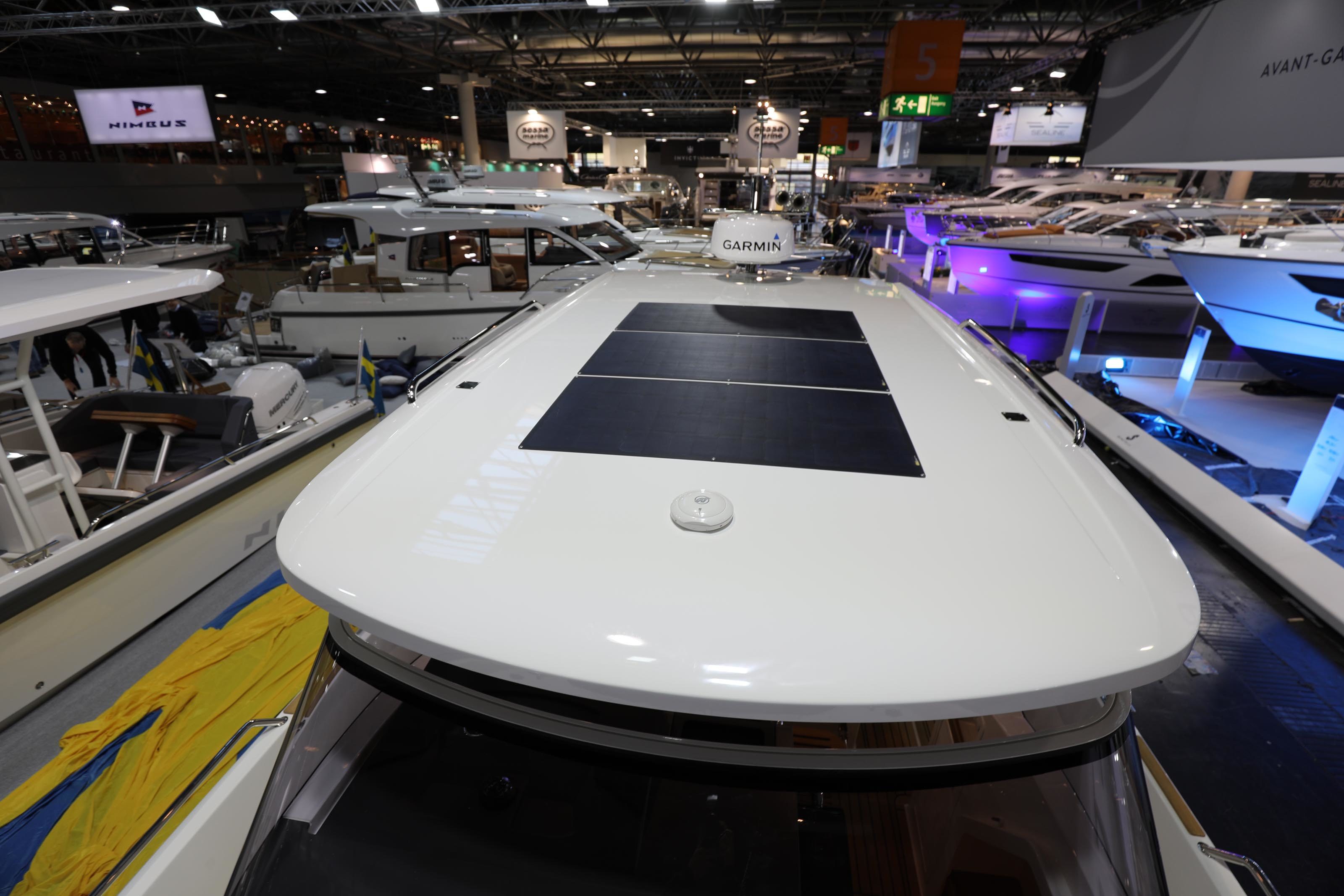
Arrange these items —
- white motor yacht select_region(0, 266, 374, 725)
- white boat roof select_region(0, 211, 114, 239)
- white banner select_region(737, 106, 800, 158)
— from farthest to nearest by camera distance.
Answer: white banner select_region(737, 106, 800, 158) < white boat roof select_region(0, 211, 114, 239) < white motor yacht select_region(0, 266, 374, 725)

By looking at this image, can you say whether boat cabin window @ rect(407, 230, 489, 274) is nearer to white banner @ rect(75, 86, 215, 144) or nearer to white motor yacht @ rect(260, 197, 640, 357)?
white motor yacht @ rect(260, 197, 640, 357)

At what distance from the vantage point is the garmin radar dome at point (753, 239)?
2.59 m

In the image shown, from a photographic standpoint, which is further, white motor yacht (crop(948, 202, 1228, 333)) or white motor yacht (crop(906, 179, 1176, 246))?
white motor yacht (crop(906, 179, 1176, 246))

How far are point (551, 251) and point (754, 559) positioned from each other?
709cm

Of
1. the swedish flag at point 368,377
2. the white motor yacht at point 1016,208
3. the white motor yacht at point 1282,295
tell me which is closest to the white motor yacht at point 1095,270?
the white motor yacht at point 1016,208

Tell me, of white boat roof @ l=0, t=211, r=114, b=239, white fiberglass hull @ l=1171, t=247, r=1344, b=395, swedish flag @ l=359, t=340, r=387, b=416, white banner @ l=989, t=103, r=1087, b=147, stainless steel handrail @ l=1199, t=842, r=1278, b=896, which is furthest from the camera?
white banner @ l=989, t=103, r=1087, b=147

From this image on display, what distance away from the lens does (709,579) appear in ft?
2.89

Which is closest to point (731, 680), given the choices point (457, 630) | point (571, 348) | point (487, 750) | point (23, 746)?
point (457, 630)

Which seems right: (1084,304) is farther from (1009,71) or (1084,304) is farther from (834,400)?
(1009,71)

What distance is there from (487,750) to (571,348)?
1087mm

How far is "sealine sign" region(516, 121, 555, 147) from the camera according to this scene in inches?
585

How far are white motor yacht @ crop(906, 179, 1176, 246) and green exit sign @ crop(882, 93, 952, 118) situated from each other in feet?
5.83

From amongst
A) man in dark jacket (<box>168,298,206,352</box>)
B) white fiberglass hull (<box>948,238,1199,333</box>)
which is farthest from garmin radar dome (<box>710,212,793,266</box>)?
white fiberglass hull (<box>948,238,1199,333</box>)

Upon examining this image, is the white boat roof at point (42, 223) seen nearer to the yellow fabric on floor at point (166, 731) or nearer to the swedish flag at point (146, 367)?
the swedish flag at point (146, 367)
